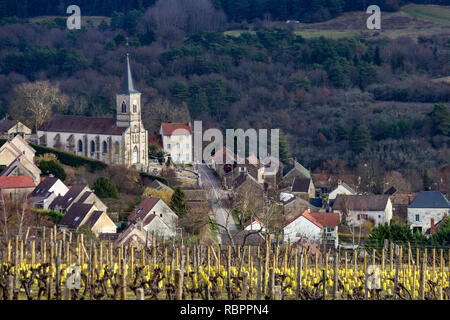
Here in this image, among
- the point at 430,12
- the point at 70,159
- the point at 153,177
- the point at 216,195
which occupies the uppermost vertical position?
the point at 430,12

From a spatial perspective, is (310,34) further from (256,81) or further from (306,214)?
(306,214)

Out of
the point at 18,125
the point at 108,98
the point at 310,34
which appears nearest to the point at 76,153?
the point at 18,125

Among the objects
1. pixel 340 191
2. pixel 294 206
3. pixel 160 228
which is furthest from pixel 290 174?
pixel 160 228

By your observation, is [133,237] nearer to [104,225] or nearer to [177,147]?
[104,225]

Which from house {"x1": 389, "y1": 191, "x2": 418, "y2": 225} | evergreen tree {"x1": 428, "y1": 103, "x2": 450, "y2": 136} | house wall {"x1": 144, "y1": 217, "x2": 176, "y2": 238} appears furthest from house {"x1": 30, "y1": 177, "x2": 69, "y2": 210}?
evergreen tree {"x1": 428, "y1": 103, "x2": 450, "y2": 136}

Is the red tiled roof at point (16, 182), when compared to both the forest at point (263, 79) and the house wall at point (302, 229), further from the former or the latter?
the forest at point (263, 79)

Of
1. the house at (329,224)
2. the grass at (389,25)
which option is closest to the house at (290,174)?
the house at (329,224)

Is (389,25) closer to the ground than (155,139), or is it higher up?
higher up
